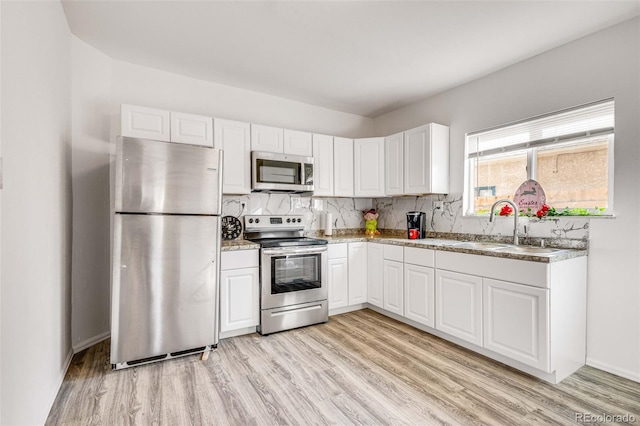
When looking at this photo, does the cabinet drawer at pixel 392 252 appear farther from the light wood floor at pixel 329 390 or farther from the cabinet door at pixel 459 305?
the light wood floor at pixel 329 390

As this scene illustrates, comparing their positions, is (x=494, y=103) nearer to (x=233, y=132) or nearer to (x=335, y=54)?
(x=335, y=54)

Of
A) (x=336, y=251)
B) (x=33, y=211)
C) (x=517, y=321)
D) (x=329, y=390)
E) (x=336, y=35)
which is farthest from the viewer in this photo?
(x=336, y=251)

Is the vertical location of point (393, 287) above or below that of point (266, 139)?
below

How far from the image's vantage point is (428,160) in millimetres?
3404

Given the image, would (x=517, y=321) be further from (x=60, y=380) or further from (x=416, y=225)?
(x=60, y=380)

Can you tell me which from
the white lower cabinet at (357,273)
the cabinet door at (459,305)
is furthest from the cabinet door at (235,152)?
the cabinet door at (459,305)

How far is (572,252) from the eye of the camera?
7.60 feet

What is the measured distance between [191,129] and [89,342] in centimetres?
208

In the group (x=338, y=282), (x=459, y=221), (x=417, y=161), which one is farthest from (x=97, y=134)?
(x=459, y=221)

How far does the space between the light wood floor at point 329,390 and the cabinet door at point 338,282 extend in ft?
2.55

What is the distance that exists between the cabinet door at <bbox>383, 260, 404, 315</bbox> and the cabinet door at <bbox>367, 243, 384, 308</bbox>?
6 cm

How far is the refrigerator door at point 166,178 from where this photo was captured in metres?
2.31

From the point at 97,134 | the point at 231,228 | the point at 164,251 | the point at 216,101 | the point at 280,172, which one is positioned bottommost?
the point at 164,251

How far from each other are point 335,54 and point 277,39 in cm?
54
